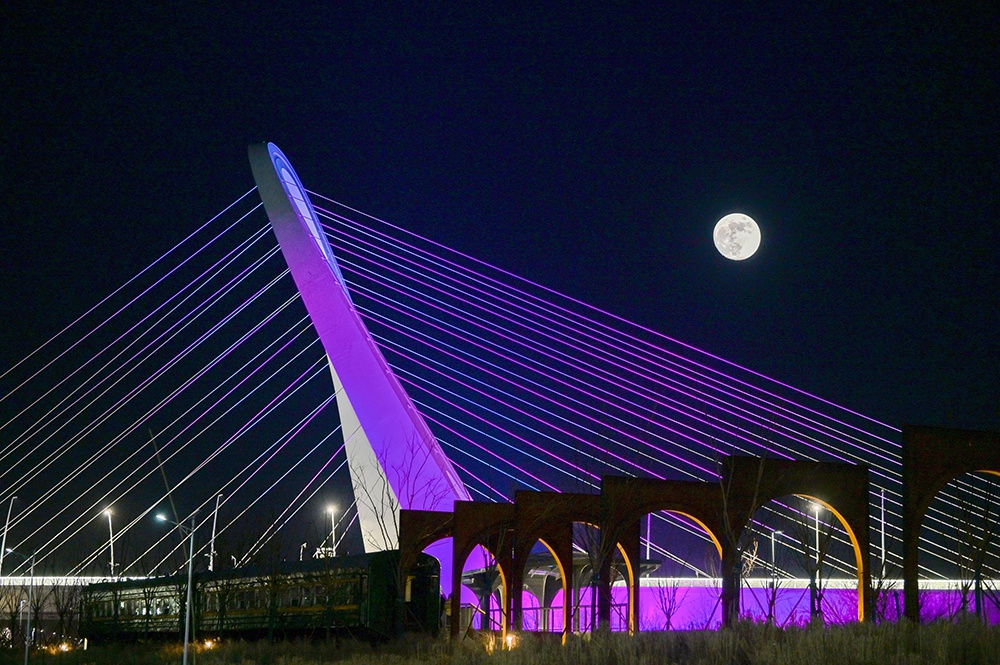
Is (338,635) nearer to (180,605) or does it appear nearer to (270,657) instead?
(270,657)

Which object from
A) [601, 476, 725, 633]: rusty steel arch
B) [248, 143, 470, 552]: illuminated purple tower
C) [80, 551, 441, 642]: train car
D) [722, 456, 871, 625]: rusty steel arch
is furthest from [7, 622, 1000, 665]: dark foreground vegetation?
[248, 143, 470, 552]: illuminated purple tower

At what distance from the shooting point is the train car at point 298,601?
2331 centimetres

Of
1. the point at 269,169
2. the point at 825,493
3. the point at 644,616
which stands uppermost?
the point at 269,169

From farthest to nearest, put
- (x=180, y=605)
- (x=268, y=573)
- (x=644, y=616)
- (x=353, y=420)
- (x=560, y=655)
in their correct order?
(x=644, y=616) → (x=353, y=420) → (x=180, y=605) → (x=268, y=573) → (x=560, y=655)

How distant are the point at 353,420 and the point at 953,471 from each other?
57.7 feet

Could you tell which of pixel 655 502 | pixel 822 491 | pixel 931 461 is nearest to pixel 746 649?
pixel 931 461

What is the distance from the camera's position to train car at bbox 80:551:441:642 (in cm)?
2331

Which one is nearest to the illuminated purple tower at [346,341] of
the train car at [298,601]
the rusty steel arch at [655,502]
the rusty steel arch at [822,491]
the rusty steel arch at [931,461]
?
the train car at [298,601]

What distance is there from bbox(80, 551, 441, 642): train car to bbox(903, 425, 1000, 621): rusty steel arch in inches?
430

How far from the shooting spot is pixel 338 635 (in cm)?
2422

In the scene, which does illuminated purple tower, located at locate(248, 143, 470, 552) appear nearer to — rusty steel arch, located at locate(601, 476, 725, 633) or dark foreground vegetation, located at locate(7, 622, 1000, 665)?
Answer: rusty steel arch, located at locate(601, 476, 725, 633)

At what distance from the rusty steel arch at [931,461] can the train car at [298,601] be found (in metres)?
10.9

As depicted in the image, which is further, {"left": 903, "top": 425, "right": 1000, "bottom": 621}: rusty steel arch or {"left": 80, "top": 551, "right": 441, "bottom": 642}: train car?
{"left": 80, "top": 551, "right": 441, "bottom": 642}: train car

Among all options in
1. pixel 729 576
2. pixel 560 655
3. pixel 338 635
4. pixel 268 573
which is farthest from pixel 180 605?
pixel 560 655
